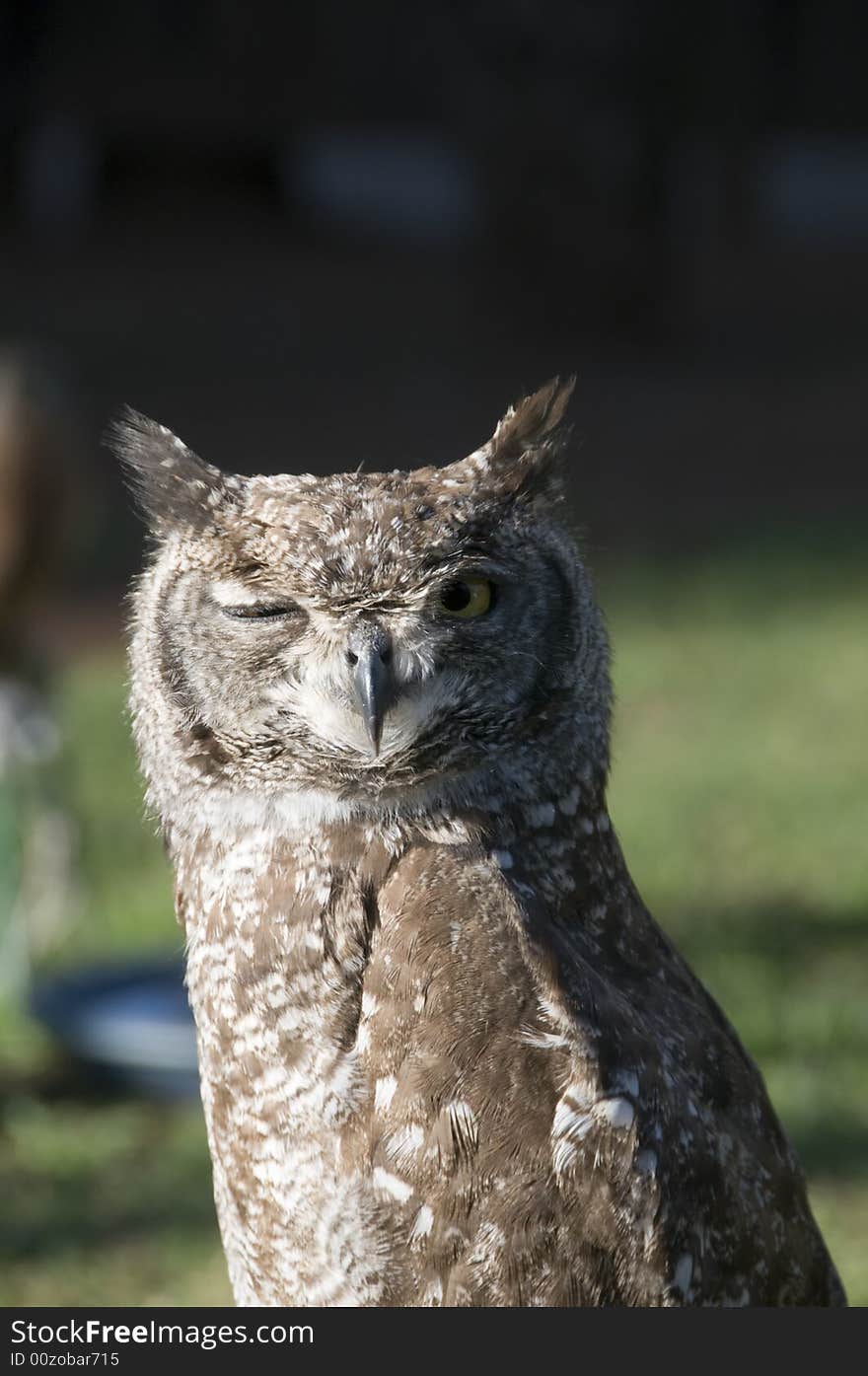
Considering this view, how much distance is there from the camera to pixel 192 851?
2.41 m

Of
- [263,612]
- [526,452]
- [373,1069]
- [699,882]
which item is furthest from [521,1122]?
[699,882]

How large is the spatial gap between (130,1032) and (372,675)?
9.54 ft

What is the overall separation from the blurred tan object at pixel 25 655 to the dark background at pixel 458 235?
14.5 feet

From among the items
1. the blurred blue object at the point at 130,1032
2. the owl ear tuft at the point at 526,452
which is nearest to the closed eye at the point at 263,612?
the owl ear tuft at the point at 526,452

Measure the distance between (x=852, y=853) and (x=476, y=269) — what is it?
9624 mm

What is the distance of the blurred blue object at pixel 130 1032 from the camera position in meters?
4.75

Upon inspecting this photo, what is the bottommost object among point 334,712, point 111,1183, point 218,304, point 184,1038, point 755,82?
point 111,1183

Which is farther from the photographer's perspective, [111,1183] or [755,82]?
[755,82]

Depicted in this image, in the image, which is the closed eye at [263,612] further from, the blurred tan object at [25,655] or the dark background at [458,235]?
the dark background at [458,235]

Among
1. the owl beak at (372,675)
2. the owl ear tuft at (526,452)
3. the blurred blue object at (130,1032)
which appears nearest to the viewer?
the owl beak at (372,675)

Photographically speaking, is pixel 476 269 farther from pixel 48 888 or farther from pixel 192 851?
pixel 192 851

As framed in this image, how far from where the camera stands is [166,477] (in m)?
2.36

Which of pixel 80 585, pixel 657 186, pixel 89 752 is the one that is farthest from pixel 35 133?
pixel 89 752

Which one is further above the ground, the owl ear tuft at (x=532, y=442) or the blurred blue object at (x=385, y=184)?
the blurred blue object at (x=385, y=184)
